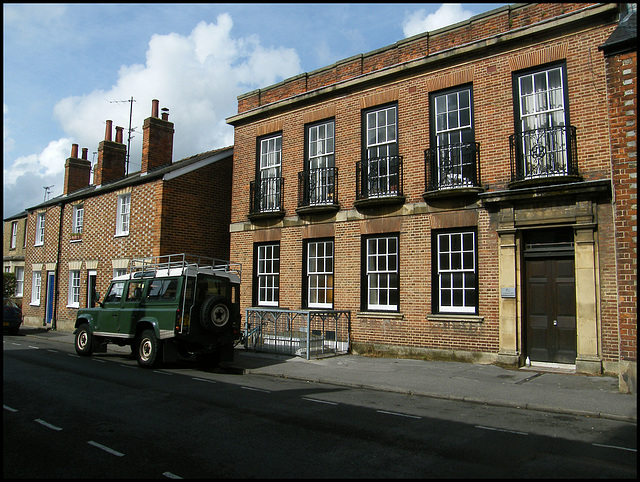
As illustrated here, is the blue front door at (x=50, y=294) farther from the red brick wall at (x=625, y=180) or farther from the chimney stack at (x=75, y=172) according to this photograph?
the red brick wall at (x=625, y=180)

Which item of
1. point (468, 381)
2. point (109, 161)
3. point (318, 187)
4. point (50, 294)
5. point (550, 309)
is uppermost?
point (109, 161)

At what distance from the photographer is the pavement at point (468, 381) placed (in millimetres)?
8070

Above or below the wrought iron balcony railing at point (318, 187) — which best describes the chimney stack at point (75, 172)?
above

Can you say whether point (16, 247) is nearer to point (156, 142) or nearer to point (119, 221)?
point (119, 221)

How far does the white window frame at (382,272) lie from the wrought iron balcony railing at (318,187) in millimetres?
1902

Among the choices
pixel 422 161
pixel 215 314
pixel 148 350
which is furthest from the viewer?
pixel 422 161

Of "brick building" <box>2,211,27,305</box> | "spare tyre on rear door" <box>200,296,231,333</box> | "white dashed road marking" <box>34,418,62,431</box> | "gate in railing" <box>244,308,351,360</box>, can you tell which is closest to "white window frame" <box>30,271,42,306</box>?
"brick building" <box>2,211,27,305</box>

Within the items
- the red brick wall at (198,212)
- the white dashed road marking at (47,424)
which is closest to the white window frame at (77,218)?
the red brick wall at (198,212)

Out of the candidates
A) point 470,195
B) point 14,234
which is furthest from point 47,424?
point 14,234

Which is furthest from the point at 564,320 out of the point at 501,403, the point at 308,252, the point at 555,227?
the point at 308,252

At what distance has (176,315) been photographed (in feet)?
38.1

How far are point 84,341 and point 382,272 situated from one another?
28.4 feet

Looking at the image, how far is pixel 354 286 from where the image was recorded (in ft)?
47.2

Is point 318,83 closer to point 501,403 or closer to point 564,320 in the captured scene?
point 564,320
